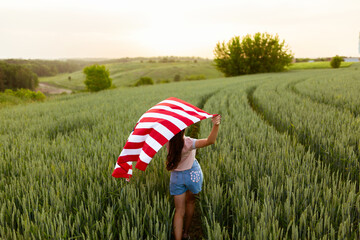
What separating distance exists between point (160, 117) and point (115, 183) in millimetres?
924

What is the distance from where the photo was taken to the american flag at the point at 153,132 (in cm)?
141

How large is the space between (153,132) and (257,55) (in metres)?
45.6

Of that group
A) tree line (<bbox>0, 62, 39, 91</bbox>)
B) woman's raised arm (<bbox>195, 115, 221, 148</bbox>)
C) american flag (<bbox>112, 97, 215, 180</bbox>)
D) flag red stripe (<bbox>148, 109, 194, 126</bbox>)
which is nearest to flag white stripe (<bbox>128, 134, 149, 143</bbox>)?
american flag (<bbox>112, 97, 215, 180</bbox>)

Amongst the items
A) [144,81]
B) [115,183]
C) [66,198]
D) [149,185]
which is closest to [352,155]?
[149,185]

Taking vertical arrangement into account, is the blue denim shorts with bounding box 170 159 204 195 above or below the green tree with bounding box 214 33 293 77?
below

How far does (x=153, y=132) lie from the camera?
1438mm

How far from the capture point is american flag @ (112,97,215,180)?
1.41 m

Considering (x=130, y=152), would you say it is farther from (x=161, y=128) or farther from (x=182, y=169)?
(x=182, y=169)

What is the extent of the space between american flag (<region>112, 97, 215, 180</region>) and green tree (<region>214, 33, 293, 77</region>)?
43.5m

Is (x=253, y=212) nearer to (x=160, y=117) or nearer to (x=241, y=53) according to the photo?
(x=160, y=117)

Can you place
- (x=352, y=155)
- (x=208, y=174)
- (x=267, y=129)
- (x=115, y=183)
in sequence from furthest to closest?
1. (x=267, y=129)
2. (x=352, y=155)
3. (x=208, y=174)
4. (x=115, y=183)

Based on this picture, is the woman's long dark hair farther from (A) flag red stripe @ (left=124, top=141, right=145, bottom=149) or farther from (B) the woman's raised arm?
(A) flag red stripe @ (left=124, top=141, right=145, bottom=149)

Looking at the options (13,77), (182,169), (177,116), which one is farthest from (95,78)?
(177,116)

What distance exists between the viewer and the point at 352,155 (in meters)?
2.48
